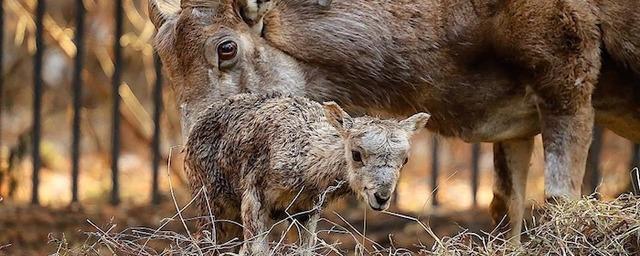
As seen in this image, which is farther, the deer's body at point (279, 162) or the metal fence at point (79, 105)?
the metal fence at point (79, 105)

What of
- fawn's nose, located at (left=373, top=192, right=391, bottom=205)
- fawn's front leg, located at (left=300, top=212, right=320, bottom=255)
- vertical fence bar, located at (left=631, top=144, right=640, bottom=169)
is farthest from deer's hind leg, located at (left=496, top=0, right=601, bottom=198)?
vertical fence bar, located at (left=631, top=144, right=640, bottom=169)

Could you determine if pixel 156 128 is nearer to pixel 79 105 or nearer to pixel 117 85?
pixel 117 85

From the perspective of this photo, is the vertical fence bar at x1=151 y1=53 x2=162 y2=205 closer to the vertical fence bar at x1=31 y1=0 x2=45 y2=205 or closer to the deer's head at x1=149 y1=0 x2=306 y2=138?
the vertical fence bar at x1=31 y1=0 x2=45 y2=205

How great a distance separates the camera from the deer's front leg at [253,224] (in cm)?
564

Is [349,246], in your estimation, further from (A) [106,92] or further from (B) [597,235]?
(A) [106,92]

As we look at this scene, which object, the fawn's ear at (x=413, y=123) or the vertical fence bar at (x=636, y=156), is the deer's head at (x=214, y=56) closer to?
the fawn's ear at (x=413, y=123)

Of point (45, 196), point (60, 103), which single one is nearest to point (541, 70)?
point (45, 196)

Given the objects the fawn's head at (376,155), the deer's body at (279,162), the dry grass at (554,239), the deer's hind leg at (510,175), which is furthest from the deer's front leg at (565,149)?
the fawn's head at (376,155)

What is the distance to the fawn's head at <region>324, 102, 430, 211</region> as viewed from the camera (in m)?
5.12

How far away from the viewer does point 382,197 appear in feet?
16.8

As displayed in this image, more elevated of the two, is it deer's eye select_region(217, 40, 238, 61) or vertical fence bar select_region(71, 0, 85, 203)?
deer's eye select_region(217, 40, 238, 61)

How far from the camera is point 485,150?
17.5 m

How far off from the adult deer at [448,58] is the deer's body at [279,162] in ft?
2.89

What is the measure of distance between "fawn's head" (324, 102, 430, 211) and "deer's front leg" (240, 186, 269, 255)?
480 mm
